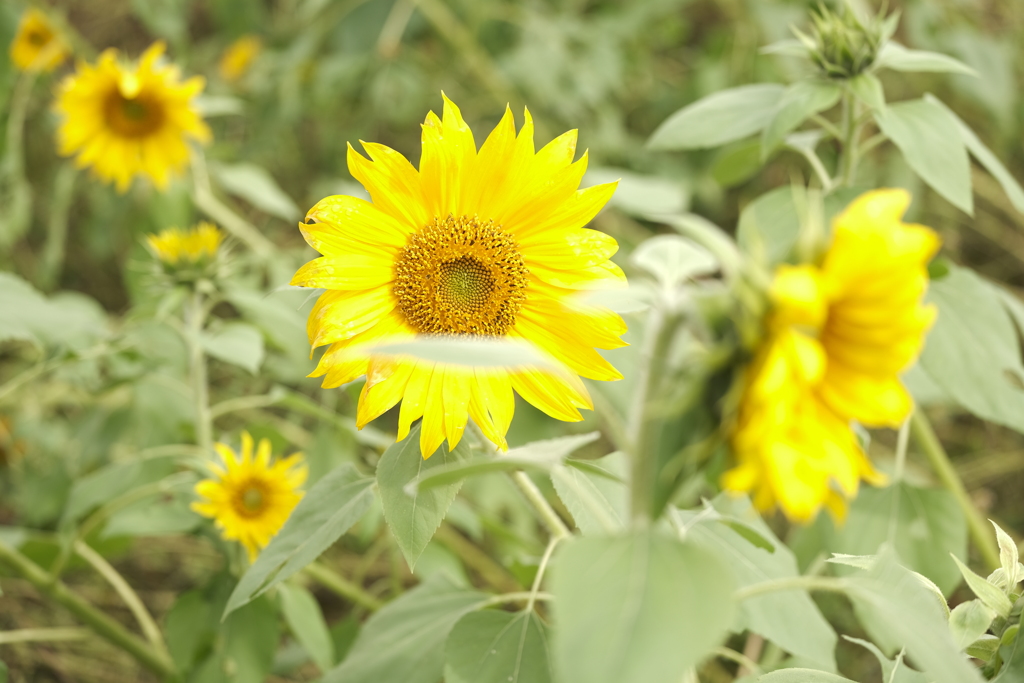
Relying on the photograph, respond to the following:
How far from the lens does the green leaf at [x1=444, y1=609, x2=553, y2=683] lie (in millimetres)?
763

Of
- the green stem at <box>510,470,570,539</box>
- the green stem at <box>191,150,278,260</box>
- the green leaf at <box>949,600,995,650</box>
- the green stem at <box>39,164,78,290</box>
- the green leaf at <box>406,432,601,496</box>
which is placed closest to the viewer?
the green leaf at <box>406,432,601,496</box>

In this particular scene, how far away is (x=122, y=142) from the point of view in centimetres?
188

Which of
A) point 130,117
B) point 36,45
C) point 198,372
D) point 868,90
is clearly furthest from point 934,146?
point 36,45

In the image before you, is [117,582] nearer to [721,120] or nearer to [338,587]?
[338,587]

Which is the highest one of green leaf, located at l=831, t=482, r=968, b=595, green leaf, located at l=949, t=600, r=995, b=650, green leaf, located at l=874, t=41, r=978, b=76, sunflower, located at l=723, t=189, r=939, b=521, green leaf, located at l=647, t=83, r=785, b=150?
green leaf, located at l=874, t=41, r=978, b=76

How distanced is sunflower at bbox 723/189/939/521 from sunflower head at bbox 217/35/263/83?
2601 millimetres

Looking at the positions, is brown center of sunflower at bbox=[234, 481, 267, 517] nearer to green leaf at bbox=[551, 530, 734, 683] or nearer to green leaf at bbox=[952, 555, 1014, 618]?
green leaf at bbox=[551, 530, 734, 683]

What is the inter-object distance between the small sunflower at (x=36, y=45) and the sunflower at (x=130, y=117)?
0.42 metres

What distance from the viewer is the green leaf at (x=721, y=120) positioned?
1171 mm

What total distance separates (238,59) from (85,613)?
6.47ft

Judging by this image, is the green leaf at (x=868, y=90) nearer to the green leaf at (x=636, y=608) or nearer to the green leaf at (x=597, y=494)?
the green leaf at (x=597, y=494)

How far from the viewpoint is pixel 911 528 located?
48.6 inches

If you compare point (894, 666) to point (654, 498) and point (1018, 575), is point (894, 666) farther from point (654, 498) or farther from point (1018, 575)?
point (654, 498)

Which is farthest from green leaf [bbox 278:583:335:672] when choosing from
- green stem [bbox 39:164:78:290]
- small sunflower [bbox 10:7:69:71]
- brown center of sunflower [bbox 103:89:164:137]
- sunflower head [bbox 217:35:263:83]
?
sunflower head [bbox 217:35:263:83]
